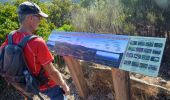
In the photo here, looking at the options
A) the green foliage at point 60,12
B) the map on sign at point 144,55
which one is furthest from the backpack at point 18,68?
the green foliage at point 60,12

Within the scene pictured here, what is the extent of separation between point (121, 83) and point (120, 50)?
44cm

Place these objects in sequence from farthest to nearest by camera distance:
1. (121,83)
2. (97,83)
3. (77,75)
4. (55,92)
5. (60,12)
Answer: (60,12) < (97,83) < (77,75) < (121,83) < (55,92)

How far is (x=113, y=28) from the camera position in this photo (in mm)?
6992

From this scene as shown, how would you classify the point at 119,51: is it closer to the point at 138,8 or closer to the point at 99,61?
the point at 99,61

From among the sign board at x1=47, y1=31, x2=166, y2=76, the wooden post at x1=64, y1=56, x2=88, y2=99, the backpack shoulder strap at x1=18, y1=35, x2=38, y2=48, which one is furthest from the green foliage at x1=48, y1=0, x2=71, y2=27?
the backpack shoulder strap at x1=18, y1=35, x2=38, y2=48

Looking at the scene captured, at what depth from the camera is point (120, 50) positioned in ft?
11.5

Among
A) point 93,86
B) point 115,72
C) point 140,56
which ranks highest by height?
point 140,56

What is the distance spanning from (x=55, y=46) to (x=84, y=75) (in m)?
0.96

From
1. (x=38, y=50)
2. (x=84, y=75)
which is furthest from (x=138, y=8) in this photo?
(x=38, y=50)

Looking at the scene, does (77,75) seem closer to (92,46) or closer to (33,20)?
(92,46)

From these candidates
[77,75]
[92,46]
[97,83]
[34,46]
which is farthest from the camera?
[97,83]

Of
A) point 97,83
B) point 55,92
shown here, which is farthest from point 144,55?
point 97,83

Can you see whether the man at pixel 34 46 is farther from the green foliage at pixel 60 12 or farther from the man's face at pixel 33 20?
the green foliage at pixel 60 12

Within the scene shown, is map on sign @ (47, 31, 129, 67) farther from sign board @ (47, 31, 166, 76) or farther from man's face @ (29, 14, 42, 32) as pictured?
man's face @ (29, 14, 42, 32)
